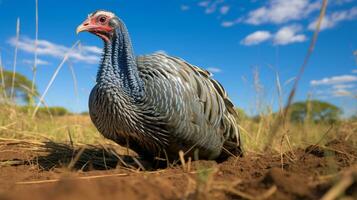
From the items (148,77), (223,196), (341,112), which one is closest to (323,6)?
(223,196)

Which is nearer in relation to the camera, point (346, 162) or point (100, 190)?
point (100, 190)

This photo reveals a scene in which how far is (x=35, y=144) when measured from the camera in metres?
5.39

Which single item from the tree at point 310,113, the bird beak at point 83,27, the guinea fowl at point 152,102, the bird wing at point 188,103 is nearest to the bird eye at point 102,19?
the guinea fowl at point 152,102

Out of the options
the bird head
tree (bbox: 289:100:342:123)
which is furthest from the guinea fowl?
tree (bbox: 289:100:342:123)

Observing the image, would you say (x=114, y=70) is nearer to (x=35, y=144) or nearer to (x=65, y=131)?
(x=35, y=144)

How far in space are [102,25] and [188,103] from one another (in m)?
1.23

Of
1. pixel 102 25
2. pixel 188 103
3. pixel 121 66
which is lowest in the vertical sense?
pixel 188 103

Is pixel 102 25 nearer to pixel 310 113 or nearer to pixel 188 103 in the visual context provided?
pixel 188 103

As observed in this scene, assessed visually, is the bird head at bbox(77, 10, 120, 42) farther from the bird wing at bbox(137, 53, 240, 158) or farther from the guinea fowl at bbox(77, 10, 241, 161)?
the bird wing at bbox(137, 53, 240, 158)

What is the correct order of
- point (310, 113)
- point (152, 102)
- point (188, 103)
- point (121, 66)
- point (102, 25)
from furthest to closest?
1. point (310, 113)
2. point (102, 25)
3. point (121, 66)
4. point (188, 103)
5. point (152, 102)

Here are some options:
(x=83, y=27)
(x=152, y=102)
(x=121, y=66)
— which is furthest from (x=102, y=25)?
(x=152, y=102)

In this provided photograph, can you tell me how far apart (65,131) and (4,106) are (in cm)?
112

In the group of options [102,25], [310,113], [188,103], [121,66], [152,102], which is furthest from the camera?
[310,113]

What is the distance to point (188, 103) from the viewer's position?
3807 mm
